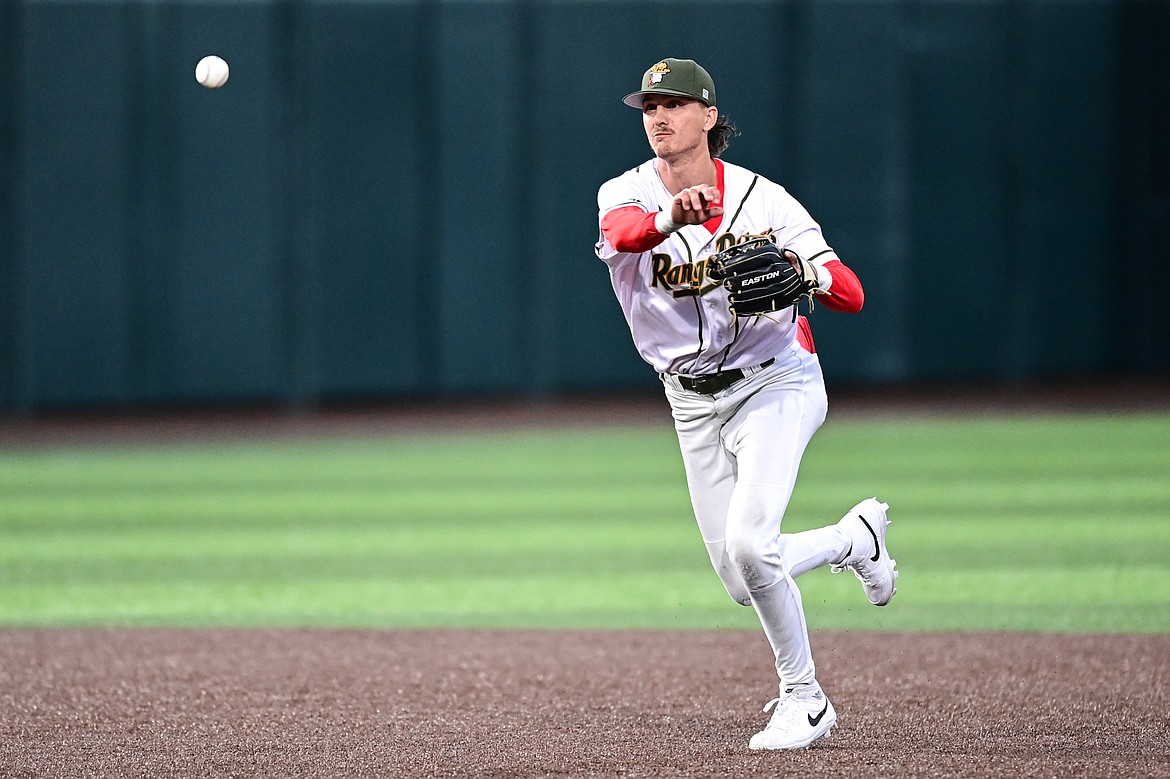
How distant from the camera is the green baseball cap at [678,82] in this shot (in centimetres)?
475

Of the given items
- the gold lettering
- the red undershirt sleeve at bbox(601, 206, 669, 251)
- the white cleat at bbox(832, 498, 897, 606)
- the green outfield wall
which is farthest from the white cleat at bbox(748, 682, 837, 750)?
the green outfield wall

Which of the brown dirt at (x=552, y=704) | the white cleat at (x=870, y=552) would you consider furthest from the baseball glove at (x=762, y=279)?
the brown dirt at (x=552, y=704)

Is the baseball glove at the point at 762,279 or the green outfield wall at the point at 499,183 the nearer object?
the baseball glove at the point at 762,279

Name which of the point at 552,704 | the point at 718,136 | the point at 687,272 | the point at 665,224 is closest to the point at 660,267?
the point at 687,272

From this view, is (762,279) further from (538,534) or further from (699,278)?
(538,534)

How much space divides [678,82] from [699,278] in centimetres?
61

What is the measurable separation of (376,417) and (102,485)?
6711 millimetres

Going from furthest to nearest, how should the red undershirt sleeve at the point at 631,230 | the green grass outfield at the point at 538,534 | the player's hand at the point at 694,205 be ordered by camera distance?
1. the green grass outfield at the point at 538,534
2. the red undershirt sleeve at the point at 631,230
3. the player's hand at the point at 694,205

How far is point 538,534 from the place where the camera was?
992 cm

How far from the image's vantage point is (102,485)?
12.7 meters

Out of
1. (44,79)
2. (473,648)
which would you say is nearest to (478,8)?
(44,79)

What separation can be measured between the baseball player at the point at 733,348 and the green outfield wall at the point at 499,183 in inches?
608

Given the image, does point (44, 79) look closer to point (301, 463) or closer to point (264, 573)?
point (301, 463)

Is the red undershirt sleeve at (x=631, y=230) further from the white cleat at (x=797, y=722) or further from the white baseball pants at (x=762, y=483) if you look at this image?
the white cleat at (x=797, y=722)
